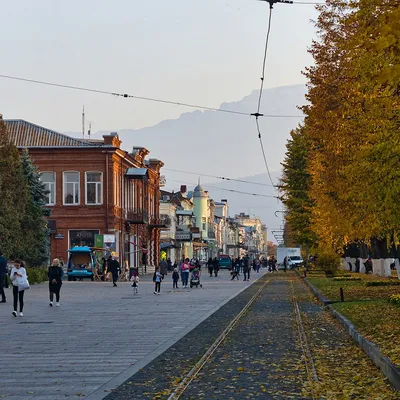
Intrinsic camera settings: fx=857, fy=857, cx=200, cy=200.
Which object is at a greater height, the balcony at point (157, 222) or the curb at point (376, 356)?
the balcony at point (157, 222)

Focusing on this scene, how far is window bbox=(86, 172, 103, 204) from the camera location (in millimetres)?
69938

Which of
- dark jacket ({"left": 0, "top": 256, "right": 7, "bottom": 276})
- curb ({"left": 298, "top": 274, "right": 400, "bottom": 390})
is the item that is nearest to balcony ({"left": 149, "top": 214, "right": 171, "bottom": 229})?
dark jacket ({"left": 0, "top": 256, "right": 7, "bottom": 276})

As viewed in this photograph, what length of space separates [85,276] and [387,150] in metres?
46.3

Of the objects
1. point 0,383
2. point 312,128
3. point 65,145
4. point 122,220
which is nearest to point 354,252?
point 122,220

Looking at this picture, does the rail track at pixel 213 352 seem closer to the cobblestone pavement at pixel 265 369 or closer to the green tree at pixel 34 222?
the cobblestone pavement at pixel 265 369

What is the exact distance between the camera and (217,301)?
32.7 m

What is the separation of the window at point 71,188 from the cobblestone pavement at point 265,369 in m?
50.2

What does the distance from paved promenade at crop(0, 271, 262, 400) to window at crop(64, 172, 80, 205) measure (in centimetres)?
3857

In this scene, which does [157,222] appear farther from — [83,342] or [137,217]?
[83,342]

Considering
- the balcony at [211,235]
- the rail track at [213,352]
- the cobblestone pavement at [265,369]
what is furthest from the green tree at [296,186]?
the balcony at [211,235]

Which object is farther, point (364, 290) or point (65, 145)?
point (65, 145)

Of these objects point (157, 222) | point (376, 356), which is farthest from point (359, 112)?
point (157, 222)

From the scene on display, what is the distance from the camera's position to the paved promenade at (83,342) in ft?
38.0

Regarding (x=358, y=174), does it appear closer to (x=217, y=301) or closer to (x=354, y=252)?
(x=217, y=301)
